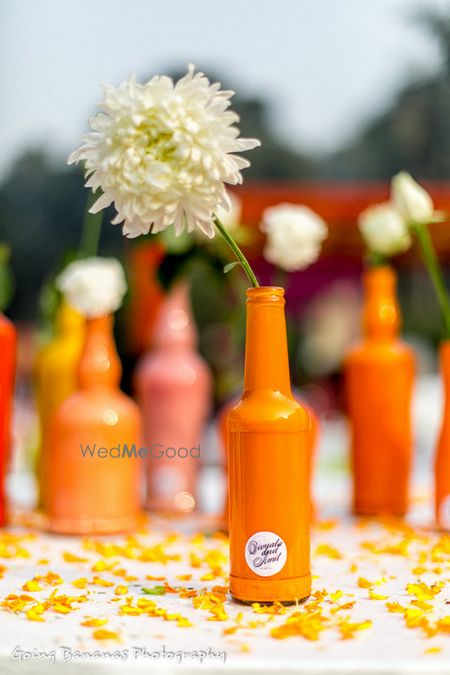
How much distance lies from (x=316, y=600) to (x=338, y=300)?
6.59 feet

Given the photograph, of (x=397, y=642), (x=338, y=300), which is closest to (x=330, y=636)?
(x=397, y=642)

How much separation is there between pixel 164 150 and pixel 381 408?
52 centimetres

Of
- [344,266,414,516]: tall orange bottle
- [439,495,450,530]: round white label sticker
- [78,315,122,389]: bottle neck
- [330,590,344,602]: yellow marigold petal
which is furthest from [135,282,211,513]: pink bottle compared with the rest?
[330,590,344,602]: yellow marigold petal

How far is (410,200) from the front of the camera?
2.82 ft

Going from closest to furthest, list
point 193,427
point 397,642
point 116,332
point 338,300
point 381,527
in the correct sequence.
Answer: point 397,642
point 381,527
point 193,427
point 116,332
point 338,300

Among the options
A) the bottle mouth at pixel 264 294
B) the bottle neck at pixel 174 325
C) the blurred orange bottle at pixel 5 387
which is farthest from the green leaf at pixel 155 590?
the bottle neck at pixel 174 325

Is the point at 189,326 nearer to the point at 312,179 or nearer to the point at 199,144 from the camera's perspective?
the point at 199,144

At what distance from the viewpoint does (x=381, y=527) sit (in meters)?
0.90

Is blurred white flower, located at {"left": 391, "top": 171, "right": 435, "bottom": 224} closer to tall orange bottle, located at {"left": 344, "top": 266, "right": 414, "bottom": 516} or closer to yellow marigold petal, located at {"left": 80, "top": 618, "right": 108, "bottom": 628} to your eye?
tall orange bottle, located at {"left": 344, "top": 266, "right": 414, "bottom": 516}

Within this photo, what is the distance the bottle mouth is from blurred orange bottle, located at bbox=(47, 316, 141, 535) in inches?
13.6

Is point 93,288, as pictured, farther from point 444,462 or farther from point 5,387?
point 444,462

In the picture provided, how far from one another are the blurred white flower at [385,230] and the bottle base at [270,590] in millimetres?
491

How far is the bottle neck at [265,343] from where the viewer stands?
0.57 m

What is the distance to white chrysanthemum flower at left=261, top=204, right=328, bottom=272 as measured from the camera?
872 millimetres
